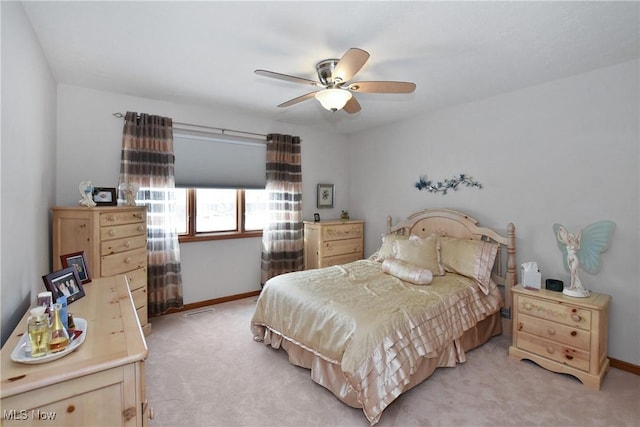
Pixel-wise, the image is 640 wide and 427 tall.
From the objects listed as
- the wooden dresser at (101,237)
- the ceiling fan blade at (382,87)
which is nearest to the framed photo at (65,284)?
the wooden dresser at (101,237)

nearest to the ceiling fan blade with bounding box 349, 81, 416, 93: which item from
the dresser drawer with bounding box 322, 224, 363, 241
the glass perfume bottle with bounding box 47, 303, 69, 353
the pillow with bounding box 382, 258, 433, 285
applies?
the pillow with bounding box 382, 258, 433, 285

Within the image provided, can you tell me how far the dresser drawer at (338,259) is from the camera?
14.2ft

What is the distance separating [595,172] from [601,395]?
5.88 ft

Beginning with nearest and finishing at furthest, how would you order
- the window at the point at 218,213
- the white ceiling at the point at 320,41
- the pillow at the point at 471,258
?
the white ceiling at the point at 320,41 < the pillow at the point at 471,258 < the window at the point at 218,213

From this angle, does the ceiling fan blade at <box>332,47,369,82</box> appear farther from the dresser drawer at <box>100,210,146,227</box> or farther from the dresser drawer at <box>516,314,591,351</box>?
the dresser drawer at <box>516,314,591,351</box>

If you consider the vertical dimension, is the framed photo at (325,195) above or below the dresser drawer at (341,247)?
above

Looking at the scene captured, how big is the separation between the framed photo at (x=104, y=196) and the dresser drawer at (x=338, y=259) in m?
2.58

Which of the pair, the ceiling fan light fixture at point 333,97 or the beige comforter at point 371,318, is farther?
the ceiling fan light fixture at point 333,97

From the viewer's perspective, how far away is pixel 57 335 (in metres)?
1.16

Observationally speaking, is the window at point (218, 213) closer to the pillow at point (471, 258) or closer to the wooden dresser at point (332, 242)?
the wooden dresser at point (332, 242)

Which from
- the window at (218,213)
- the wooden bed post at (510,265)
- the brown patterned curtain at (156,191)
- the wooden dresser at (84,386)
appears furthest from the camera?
the window at (218,213)

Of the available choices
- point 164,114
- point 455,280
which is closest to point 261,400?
point 455,280

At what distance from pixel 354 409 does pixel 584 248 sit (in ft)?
7.74

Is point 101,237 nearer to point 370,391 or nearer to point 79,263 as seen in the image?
point 79,263
